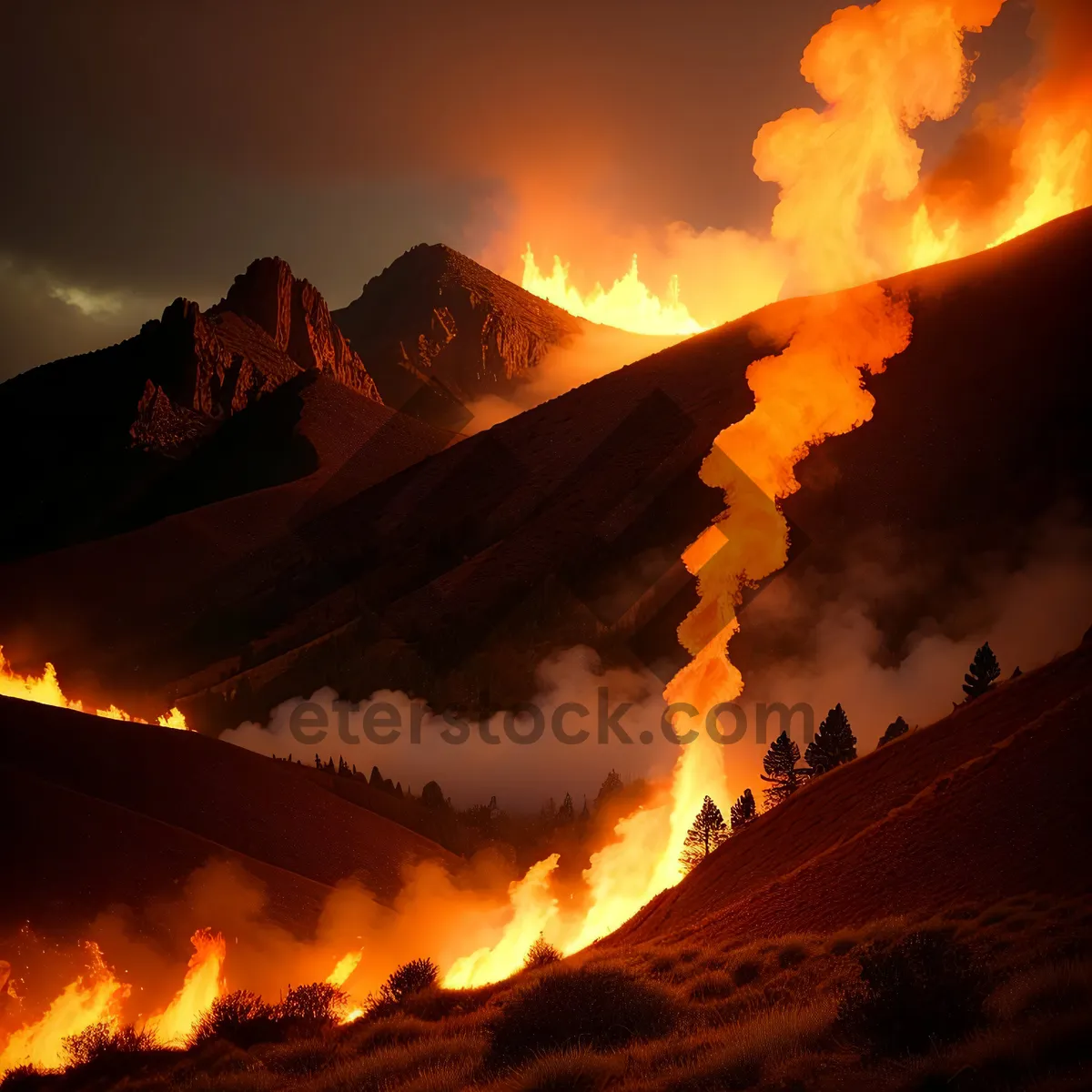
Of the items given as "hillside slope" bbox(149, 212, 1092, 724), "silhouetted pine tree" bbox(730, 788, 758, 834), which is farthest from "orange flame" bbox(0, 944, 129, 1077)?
"hillside slope" bbox(149, 212, 1092, 724)

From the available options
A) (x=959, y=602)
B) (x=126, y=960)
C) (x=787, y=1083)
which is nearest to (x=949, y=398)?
(x=959, y=602)

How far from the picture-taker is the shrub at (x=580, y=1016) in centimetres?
1484

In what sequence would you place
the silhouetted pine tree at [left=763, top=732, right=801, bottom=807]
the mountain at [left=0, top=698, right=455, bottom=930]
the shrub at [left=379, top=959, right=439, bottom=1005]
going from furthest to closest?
1. the silhouetted pine tree at [left=763, top=732, right=801, bottom=807]
2. the mountain at [left=0, top=698, right=455, bottom=930]
3. the shrub at [left=379, top=959, right=439, bottom=1005]

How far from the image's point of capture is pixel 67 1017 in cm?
3038

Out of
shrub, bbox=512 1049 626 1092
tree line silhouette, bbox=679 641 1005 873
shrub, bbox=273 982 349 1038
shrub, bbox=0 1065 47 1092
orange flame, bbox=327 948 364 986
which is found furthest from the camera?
tree line silhouette, bbox=679 641 1005 873

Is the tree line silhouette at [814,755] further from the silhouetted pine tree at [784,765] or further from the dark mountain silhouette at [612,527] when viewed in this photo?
the dark mountain silhouette at [612,527]

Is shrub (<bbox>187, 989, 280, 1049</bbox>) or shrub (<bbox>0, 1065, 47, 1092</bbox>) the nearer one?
shrub (<bbox>0, 1065, 47, 1092</bbox>)

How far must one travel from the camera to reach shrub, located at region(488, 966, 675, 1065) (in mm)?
14844

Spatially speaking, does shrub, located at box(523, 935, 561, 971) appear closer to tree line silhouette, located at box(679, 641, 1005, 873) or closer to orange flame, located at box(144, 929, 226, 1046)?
orange flame, located at box(144, 929, 226, 1046)

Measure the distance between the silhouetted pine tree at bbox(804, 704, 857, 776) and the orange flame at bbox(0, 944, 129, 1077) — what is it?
3905 cm

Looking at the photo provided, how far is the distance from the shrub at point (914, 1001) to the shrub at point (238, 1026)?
15.9 meters

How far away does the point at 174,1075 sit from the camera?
19.5 meters

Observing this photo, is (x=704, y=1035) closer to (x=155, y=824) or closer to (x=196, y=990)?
(x=196, y=990)

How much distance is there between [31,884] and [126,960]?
526 cm
